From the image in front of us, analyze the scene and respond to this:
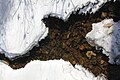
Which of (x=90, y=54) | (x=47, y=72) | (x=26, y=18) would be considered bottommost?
(x=47, y=72)

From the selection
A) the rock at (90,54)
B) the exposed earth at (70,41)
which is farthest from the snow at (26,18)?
the rock at (90,54)

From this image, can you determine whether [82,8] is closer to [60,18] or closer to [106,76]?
[60,18]

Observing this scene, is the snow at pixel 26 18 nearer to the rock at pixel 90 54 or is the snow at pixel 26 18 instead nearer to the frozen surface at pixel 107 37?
the frozen surface at pixel 107 37

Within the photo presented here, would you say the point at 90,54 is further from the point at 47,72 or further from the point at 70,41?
the point at 47,72

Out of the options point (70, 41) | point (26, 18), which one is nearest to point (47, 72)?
point (70, 41)

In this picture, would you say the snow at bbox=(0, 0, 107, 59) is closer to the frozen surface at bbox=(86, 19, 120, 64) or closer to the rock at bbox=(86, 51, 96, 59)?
the frozen surface at bbox=(86, 19, 120, 64)

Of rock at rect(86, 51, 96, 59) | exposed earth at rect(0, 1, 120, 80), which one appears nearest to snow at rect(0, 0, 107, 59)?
exposed earth at rect(0, 1, 120, 80)

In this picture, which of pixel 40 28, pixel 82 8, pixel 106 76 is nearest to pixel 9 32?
pixel 40 28
